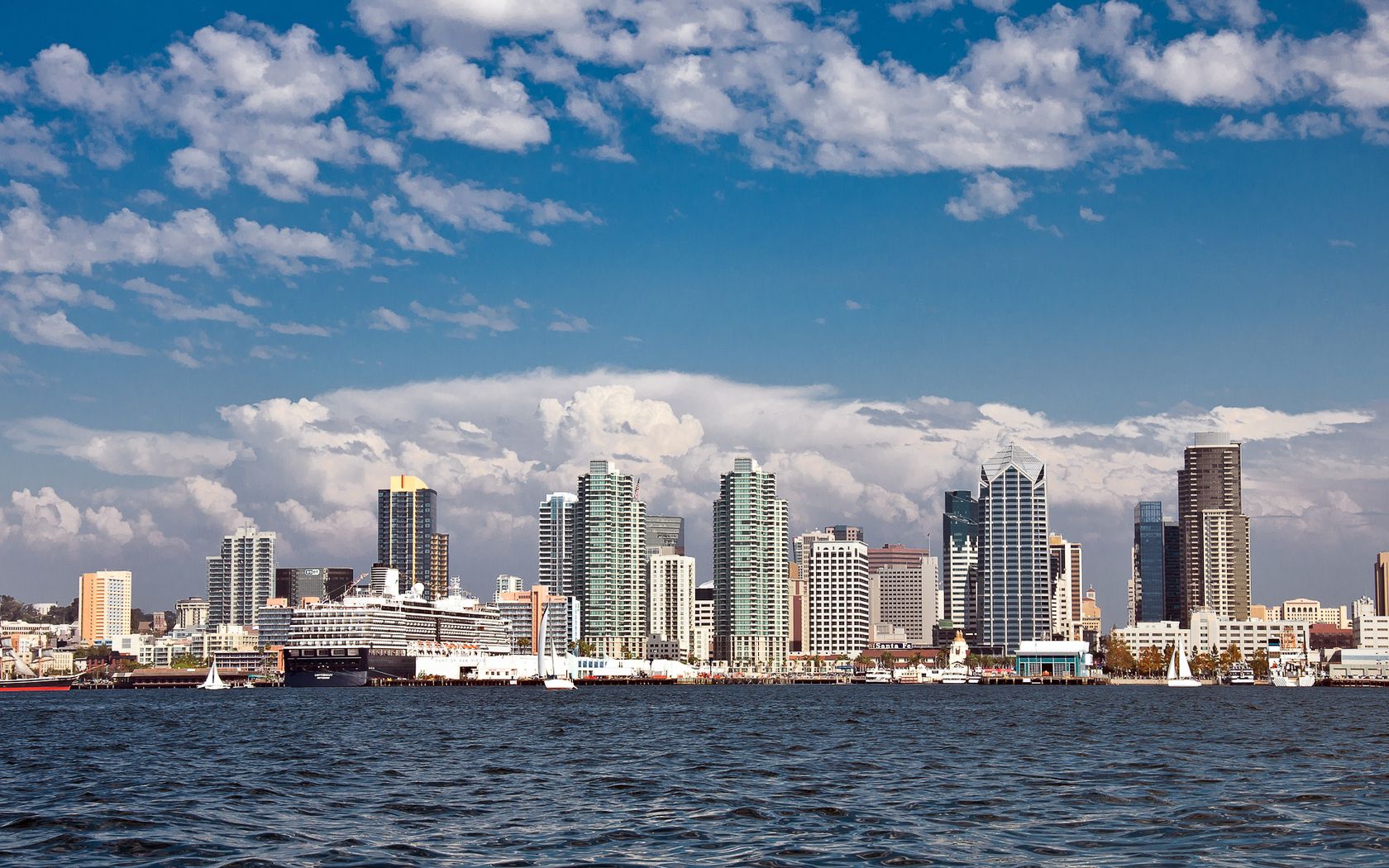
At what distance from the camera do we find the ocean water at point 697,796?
135 ft

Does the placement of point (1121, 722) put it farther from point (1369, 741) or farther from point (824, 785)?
point (824, 785)

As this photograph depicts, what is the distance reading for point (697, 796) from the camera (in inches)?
2185

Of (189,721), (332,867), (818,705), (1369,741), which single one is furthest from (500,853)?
(818,705)

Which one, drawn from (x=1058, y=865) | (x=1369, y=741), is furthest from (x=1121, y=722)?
(x=1058, y=865)

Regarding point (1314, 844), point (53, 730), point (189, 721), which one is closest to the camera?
point (1314, 844)

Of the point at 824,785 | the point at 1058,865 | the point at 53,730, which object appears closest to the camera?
the point at 1058,865

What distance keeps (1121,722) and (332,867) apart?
95.9 meters

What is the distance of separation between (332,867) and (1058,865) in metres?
18.4

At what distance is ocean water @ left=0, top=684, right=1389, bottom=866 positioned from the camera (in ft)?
135

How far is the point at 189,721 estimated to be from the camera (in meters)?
131

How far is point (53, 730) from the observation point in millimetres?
115062

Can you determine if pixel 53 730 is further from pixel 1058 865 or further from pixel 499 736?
pixel 1058 865

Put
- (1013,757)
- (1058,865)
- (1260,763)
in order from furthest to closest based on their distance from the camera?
(1013,757), (1260,763), (1058,865)

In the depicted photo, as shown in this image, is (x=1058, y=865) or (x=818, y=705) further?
(x=818, y=705)
